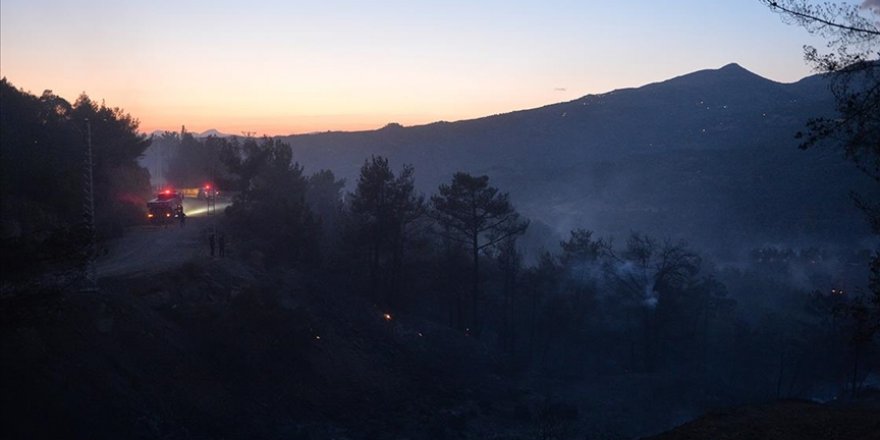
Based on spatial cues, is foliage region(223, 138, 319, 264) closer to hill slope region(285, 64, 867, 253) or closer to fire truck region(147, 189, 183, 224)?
fire truck region(147, 189, 183, 224)

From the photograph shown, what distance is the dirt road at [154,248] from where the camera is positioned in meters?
30.2

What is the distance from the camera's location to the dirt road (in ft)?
99.0

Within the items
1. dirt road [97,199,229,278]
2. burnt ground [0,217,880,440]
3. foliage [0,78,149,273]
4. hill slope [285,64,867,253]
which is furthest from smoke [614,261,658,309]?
foliage [0,78,149,273]

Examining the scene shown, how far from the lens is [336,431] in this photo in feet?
81.5

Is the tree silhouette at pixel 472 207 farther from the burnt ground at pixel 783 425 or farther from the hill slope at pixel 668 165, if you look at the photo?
the hill slope at pixel 668 165

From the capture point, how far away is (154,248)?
116 feet

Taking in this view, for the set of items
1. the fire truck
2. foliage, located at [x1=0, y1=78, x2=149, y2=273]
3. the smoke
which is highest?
foliage, located at [x1=0, y1=78, x2=149, y2=273]

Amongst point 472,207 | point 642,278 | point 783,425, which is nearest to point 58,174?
point 472,207

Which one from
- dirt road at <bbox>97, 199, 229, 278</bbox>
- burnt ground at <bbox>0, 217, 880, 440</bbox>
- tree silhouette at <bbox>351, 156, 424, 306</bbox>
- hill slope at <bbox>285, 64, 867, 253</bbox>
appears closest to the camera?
burnt ground at <bbox>0, 217, 880, 440</bbox>

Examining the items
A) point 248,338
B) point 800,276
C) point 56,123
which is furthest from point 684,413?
point 800,276

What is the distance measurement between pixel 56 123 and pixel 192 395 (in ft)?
71.9

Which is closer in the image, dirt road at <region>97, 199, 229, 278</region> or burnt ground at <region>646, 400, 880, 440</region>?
burnt ground at <region>646, 400, 880, 440</region>

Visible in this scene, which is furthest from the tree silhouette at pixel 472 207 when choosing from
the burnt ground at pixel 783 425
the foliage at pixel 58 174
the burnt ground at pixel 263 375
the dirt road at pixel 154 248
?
the burnt ground at pixel 783 425

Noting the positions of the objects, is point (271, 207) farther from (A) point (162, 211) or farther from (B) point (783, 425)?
(B) point (783, 425)
